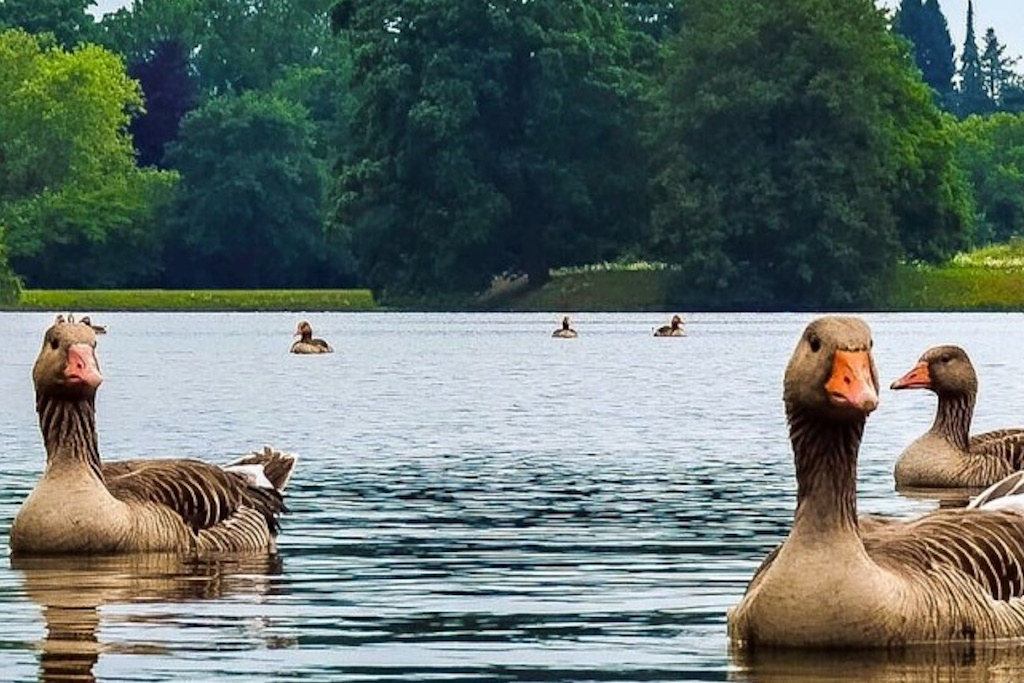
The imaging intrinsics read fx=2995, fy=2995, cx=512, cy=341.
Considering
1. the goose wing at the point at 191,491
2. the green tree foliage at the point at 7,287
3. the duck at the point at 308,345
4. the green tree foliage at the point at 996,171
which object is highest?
the green tree foliage at the point at 996,171

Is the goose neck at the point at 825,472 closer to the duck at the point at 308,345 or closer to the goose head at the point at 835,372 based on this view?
the goose head at the point at 835,372

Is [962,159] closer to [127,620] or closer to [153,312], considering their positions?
[153,312]

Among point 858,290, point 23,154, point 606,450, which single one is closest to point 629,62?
point 858,290

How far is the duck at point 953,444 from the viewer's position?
24688mm

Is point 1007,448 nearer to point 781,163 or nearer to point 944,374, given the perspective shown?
point 944,374

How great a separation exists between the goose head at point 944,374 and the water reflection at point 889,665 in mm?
12636

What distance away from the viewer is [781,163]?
11144 centimetres

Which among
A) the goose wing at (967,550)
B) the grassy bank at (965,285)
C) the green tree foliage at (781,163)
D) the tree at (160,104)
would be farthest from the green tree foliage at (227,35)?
the goose wing at (967,550)

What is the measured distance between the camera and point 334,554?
19.1 metres

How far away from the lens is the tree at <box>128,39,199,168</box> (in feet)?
487

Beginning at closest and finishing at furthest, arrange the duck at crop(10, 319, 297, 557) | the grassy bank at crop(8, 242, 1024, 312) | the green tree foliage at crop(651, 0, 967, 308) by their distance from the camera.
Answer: the duck at crop(10, 319, 297, 557), the grassy bank at crop(8, 242, 1024, 312), the green tree foliage at crop(651, 0, 967, 308)

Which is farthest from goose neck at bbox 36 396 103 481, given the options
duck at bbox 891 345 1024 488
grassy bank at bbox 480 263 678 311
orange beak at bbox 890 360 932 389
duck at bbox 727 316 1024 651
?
grassy bank at bbox 480 263 678 311

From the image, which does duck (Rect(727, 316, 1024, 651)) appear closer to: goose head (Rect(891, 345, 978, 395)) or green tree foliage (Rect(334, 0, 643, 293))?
goose head (Rect(891, 345, 978, 395))

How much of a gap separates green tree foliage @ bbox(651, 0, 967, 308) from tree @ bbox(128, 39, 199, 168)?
41849 millimetres
